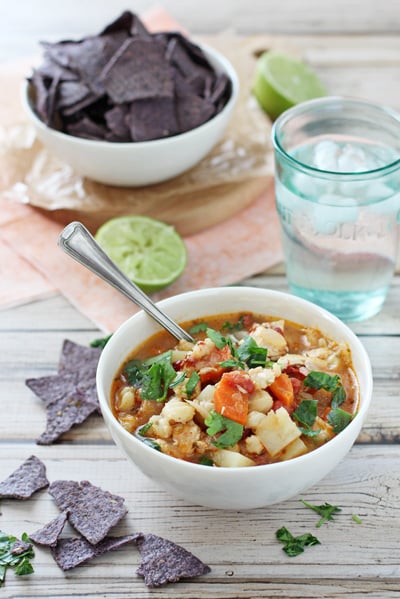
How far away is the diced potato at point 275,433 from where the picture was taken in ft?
6.90

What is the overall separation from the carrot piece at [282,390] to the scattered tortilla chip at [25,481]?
706mm

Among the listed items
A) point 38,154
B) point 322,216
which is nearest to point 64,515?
point 322,216

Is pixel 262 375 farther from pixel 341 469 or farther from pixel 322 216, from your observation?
pixel 322 216

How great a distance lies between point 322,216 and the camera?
9.43 ft

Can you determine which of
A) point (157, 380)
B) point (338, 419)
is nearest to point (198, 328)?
point (157, 380)

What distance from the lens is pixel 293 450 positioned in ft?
6.94

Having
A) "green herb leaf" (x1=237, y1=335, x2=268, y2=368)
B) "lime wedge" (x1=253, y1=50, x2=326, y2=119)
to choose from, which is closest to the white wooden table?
"green herb leaf" (x1=237, y1=335, x2=268, y2=368)

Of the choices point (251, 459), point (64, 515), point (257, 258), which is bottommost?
point (257, 258)

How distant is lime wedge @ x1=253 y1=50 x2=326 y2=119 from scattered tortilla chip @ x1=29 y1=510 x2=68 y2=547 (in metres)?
2.35

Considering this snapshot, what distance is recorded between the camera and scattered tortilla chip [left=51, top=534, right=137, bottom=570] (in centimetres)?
214

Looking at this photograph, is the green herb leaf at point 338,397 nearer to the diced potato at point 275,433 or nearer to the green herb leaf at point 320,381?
the green herb leaf at point 320,381

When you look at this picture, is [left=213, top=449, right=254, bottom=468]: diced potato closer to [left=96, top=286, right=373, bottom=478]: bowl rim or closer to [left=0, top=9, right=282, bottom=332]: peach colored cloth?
[left=96, top=286, right=373, bottom=478]: bowl rim

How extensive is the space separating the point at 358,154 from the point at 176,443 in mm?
1370

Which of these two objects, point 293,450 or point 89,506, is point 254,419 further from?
point 89,506
